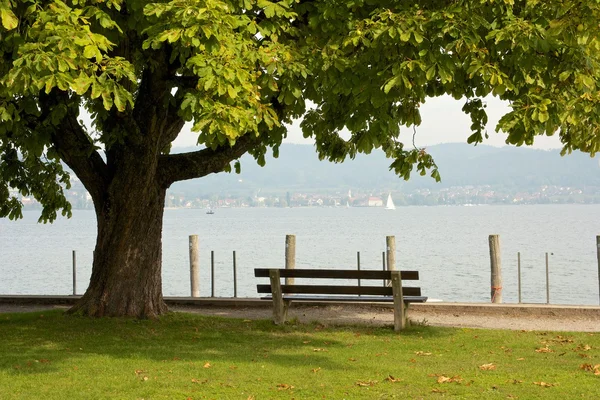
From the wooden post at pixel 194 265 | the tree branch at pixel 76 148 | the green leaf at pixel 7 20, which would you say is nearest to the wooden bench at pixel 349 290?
the tree branch at pixel 76 148

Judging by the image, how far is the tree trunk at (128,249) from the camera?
583 inches

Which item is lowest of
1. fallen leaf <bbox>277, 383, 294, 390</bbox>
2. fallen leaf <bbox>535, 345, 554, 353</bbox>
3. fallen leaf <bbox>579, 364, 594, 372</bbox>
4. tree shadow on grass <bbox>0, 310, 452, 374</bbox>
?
fallen leaf <bbox>277, 383, 294, 390</bbox>

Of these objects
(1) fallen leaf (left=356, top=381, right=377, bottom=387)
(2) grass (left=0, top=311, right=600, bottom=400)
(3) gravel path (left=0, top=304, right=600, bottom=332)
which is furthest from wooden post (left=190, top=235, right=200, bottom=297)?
(1) fallen leaf (left=356, top=381, right=377, bottom=387)

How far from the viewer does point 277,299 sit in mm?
14664

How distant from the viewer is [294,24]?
13.4 metres

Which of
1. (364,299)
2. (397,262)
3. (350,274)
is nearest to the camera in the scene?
(350,274)

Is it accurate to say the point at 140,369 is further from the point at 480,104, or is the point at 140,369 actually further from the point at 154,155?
the point at 480,104

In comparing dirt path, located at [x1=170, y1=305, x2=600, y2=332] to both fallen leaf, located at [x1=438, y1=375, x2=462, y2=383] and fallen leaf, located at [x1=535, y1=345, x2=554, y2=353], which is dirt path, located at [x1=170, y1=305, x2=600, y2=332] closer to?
fallen leaf, located at [x1=535, y1=345, x2=554, y2=353]

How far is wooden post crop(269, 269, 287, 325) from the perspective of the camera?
1451 centimetres

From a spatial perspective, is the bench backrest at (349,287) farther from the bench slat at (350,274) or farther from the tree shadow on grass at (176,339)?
the tree shadow on grass at (176,339)

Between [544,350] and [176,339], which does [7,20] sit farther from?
[544,350]

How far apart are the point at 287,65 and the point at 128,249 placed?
15.5 feet

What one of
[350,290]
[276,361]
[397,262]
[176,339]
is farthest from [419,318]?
[397,262]

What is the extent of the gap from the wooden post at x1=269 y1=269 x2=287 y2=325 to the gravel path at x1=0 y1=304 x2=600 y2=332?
849 millimetres
